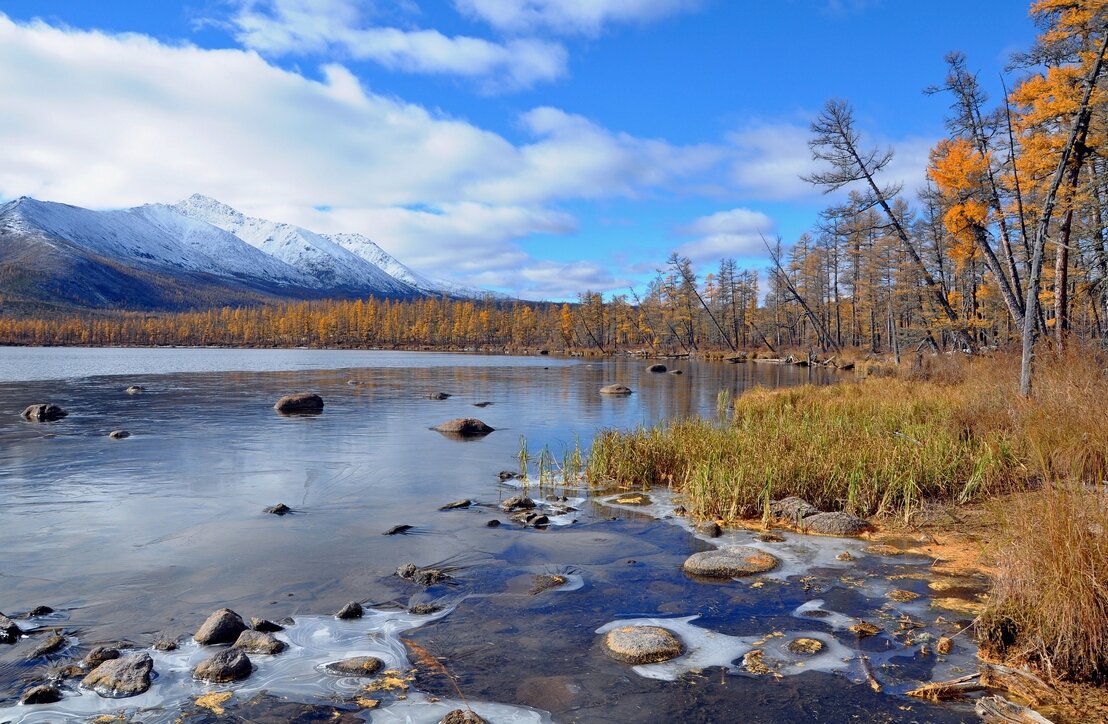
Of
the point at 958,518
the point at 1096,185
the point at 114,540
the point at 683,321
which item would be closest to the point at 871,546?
the point at 958,518

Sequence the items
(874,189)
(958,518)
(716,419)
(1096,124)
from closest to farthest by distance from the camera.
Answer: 1. (958,518)
2. (1096,124)
3. (716,419)
4. (874,189)

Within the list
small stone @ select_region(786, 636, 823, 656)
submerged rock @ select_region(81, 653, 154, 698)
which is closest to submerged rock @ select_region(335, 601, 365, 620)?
submerged rock @ select_region(81, 653, 154, 698)

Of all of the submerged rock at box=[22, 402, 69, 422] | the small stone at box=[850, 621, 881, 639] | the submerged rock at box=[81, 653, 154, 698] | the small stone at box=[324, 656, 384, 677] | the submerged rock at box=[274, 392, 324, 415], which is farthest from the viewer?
the submerged rock at box=[274, 392, 324, 415]

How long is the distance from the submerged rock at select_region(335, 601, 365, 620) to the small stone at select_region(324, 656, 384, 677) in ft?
3.60

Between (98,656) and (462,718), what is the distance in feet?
12.5

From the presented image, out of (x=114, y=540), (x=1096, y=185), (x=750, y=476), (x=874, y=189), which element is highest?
(x=874, y=189)

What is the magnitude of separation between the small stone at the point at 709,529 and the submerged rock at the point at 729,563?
1.29 meters

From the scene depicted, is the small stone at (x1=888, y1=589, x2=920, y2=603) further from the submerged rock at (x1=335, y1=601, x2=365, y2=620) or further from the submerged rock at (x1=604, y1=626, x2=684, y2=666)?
the submerged rock at (x1=335, y1=601, x2=365, y2=620)

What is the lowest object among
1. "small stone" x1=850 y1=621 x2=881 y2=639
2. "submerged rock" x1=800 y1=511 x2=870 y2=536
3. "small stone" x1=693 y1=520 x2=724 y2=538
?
"small stone" x1=693 y1=520 x2=724 y2=538

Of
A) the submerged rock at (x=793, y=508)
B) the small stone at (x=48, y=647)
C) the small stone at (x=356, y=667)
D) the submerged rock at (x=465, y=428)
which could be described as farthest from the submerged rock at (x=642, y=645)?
the submerged rock at (x=465, y=428)

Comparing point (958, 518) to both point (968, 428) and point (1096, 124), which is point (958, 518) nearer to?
point (968, 428)

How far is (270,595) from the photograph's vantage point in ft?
26.7

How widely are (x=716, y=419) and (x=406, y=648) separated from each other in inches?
735

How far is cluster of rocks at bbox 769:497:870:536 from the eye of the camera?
994 cm
